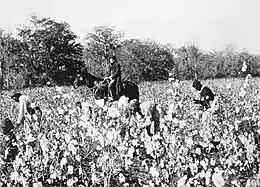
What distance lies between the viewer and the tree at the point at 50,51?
156ft

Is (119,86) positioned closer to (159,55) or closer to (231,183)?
(231,183)

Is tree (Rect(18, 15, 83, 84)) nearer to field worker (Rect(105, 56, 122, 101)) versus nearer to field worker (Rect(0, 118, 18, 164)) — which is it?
field worker (Rect(105, 56, 122, 101))

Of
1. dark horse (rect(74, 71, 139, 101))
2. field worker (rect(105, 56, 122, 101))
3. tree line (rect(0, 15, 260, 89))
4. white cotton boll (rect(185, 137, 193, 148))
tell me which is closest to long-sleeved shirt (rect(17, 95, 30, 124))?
field worker (rect(105, 56, 122, 101))

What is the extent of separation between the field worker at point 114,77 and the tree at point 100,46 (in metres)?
42.6

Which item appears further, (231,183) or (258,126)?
(258,126)

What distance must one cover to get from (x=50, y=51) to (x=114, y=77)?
37.4 m

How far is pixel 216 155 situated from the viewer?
5824mm

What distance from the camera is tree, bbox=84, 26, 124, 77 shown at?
57.9 metres

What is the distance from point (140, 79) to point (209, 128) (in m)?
39.8

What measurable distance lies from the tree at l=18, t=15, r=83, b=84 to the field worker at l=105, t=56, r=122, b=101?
1297 inches

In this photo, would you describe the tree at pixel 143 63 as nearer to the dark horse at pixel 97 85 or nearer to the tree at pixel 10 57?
the tree at pixel 10 57

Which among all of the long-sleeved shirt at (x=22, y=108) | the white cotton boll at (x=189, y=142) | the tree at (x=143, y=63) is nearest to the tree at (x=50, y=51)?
the tree at (x=143, y=63)

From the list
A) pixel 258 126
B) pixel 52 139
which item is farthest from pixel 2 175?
pixel 258 126

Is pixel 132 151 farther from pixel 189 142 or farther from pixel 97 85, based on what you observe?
pixel 97 85
